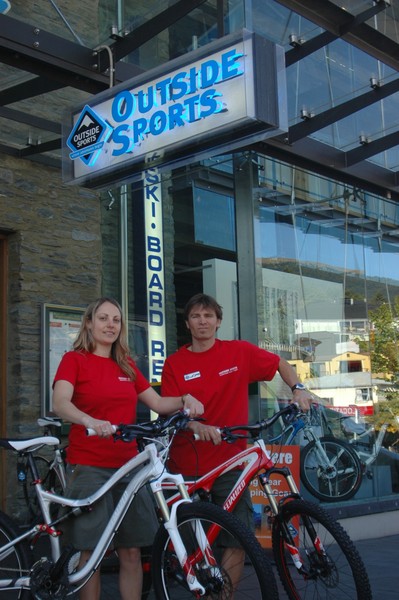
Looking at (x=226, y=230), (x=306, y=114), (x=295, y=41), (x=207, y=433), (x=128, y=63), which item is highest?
(x=295, y=41)

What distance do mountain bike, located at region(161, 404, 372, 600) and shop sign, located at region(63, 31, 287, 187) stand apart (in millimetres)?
1799

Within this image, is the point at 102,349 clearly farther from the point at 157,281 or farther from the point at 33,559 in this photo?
the point at 157,281

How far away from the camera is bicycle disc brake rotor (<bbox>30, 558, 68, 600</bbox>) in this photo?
3959 mm

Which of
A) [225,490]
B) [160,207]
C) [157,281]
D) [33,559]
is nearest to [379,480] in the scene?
[157,281]

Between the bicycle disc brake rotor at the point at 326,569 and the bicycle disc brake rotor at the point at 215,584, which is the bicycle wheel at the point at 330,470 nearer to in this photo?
the bicycle disc brake rotor at the point at 326,569

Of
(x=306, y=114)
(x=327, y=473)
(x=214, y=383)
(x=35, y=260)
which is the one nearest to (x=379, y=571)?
(x=327, y=473)

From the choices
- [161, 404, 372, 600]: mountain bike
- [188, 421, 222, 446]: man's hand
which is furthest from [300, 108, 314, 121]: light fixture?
[188, 421, 222, 446]: man's hand

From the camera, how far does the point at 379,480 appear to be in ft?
27.1

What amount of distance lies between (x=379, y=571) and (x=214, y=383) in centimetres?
251

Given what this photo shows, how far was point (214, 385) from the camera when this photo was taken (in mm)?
4430

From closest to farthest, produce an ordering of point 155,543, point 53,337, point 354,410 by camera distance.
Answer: point 155,543
point 53,337
point 354,410

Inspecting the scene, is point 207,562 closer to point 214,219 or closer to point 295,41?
point 295,41

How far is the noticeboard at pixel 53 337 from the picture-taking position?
704 cm

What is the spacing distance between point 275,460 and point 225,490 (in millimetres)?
1953
